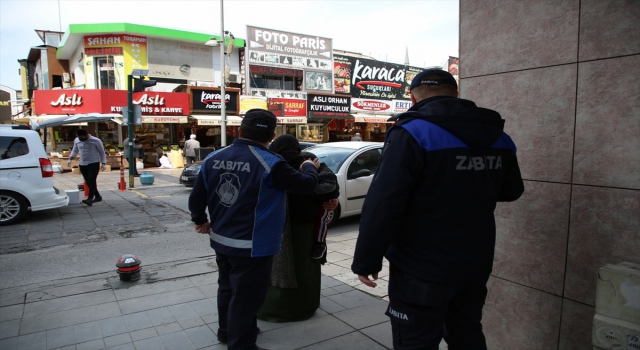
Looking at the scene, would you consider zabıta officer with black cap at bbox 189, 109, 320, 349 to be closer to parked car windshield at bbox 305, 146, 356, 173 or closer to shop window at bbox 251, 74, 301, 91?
parked car windshield at bbox 305, 146, 356, 173

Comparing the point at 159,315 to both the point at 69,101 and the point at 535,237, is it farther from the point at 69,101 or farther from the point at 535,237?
the point at 69,101

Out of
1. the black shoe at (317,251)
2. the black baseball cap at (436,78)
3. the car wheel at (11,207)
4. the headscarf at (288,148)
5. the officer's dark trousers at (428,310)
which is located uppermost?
the black baseball cap at (436,78)

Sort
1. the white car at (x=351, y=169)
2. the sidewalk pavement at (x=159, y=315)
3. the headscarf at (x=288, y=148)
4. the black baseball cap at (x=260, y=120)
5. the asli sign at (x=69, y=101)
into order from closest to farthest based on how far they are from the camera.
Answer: the black baseball cap at (x=260, y=120)
the sidewalk pavement at (x=159, y=315)
the headscarf at (x=288, y=148)
the white car at (x=351, y=169)
the asli sign at (x=69, y=101)

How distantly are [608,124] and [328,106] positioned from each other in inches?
967

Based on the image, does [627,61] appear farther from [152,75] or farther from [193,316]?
[152,75]

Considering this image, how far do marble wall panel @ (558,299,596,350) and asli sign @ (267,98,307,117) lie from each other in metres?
22.3

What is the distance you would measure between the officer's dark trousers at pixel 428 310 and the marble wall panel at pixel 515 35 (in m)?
1.50

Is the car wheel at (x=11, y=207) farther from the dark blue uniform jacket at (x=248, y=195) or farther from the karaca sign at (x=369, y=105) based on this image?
the karaca sign at (x=369, y=105)

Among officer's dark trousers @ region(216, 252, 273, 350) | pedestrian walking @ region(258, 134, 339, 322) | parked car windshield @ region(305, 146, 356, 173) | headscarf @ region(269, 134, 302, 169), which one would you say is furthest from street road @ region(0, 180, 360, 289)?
officer's dark trousers @ region(216, 252, 273, 350)

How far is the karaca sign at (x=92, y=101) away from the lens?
20203 mm

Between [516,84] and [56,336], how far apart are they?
4.00 meters

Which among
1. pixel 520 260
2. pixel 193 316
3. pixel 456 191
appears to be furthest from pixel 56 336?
pixel 520 260

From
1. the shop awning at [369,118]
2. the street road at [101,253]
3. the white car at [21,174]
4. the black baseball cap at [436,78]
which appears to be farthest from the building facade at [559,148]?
the shop awning at [369,118]

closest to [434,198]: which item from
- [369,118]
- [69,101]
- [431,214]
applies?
[431,214]
